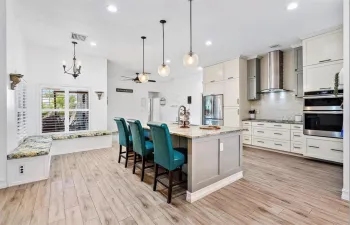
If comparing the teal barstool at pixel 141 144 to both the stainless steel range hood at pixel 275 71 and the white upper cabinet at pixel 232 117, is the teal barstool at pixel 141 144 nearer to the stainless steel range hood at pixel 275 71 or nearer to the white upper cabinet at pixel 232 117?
the white upper cabinet at pixel 232 117

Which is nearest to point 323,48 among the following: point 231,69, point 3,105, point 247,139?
point 231,69

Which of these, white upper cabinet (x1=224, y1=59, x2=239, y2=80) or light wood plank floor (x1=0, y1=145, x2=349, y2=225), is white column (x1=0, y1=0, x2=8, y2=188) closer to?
light wood plank floor (x1=0, y1=145, x2=349, y2=225)

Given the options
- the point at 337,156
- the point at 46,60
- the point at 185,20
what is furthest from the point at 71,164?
the point at 337,156

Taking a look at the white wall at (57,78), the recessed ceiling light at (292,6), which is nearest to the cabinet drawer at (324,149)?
the recessed ceiling light at (292,6)

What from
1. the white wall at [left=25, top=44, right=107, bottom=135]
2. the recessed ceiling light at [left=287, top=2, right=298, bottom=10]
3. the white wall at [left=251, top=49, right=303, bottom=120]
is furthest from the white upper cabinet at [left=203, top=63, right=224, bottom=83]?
the white wall at [left=25, top=44, right=107, bottom=135]

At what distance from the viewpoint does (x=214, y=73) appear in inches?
233

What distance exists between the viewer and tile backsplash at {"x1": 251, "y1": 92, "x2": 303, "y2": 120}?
4.65 meters

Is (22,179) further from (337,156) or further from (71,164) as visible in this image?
(337,156)

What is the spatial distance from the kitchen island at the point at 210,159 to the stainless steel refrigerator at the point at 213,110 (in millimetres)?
2773

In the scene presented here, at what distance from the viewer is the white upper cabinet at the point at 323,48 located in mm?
3431

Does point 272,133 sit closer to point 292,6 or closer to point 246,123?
point 246,123

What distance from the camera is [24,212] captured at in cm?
204

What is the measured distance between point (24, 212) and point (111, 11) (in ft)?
10.1

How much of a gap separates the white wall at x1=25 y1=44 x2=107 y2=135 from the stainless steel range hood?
4.95m
